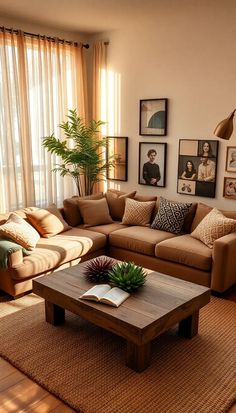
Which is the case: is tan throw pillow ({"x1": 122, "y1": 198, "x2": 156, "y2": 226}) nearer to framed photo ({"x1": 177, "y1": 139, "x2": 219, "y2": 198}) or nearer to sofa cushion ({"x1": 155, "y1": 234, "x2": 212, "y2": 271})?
framed photo ({"x1": 177, "y1": 139, "x2": 219, "y2": 198})

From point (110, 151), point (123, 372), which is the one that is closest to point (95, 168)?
point (110, 151)

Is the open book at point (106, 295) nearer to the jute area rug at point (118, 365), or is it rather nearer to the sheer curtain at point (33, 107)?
the jute area rug at point (118, 365)

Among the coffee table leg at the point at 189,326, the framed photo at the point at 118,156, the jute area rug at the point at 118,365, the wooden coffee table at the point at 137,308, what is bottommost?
the jute area rug at the point at 118,365

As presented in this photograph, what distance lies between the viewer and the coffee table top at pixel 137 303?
2.45m

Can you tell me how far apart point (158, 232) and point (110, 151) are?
1.75m

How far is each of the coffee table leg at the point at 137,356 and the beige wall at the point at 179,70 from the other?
2.35 m

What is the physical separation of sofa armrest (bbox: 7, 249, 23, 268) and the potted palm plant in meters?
1.83

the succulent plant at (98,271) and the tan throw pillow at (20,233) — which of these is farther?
the tan throw pillow at (20,233)

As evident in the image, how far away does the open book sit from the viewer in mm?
2639

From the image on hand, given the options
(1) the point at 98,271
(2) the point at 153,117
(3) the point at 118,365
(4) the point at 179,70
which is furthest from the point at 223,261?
(4) the point at 179,70

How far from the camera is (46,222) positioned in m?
4.22

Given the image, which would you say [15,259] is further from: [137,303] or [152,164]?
[152,164]

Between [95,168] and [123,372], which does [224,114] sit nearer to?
[95,168]

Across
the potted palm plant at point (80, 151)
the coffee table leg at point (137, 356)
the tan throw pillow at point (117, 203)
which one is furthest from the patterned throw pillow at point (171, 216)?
the coffee table leg at point (137, 356)
